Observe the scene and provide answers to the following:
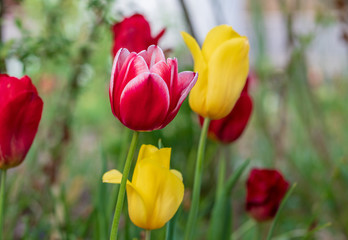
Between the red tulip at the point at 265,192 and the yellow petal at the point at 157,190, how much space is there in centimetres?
19

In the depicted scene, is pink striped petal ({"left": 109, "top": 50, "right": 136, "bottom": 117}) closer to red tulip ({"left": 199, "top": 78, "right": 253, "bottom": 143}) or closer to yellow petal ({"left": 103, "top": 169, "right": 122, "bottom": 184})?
yellow petal ({"left": 103, "top": 169, "right": 122, "bottom": 184})

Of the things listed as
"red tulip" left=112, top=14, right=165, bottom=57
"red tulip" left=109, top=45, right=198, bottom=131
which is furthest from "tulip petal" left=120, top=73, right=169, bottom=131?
"red tulip" left=112, top=14, right=165, bottom=57

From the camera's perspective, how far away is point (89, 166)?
A: 157cm

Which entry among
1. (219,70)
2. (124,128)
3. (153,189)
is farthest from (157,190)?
(124,128)

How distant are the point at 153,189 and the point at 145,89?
0.07 metres

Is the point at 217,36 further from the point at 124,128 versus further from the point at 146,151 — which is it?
the point at 124,128

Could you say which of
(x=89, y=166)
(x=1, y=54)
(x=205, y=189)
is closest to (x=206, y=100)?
(x=1, y=54)

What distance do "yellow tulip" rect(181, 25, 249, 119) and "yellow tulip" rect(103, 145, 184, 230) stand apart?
2.7 inches

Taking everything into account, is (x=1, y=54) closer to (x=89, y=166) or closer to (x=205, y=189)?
(x=205, y=189)

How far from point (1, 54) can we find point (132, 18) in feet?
0.56

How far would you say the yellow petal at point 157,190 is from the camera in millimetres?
297

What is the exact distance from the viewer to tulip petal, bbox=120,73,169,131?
0.28 m

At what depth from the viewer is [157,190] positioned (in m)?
0.30

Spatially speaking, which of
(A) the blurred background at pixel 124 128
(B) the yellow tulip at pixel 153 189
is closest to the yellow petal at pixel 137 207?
(B) the yellow tulip at pixel 153 189
